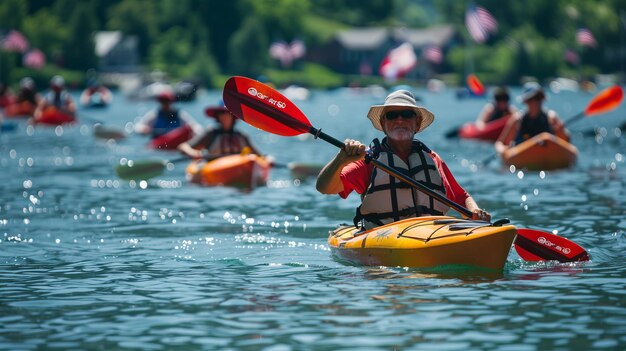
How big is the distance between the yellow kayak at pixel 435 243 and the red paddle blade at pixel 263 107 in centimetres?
131

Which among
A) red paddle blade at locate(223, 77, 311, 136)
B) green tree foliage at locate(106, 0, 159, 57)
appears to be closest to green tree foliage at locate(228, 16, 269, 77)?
green tree foliage at locate(106, 0, 159, 57)

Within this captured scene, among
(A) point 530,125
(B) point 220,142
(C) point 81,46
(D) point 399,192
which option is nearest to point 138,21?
(C) point 81,46

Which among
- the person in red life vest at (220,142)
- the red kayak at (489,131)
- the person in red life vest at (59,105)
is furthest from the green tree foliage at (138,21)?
the person in red life vest at (220,142)

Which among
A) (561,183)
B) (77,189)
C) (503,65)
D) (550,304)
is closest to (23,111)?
(77,189)

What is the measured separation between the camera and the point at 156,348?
24.9 feet

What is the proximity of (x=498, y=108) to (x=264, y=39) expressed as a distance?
96019 millimetres

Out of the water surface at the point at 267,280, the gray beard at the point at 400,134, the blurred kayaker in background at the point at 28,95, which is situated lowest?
the water surface at the point at 267,280

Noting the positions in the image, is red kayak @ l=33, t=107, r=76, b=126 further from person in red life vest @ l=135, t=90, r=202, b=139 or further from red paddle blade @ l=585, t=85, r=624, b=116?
red paddle blade @ l=585, t=85, r=624, b=116

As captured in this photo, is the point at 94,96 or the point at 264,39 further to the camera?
the point at 264,39

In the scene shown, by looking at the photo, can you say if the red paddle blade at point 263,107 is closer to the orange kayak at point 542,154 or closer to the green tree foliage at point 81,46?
the orange kayak at point 542,154

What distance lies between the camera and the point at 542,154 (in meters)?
19.4

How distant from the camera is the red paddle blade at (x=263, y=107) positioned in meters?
10.9

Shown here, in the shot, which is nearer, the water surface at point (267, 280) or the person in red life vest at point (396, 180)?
the water surface at point (267, 280)

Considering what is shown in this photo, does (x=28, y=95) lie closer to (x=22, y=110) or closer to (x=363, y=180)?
(x=22, y=110)
